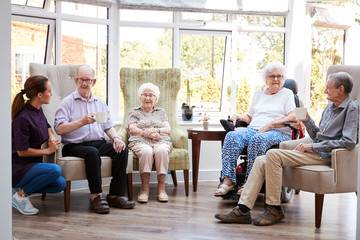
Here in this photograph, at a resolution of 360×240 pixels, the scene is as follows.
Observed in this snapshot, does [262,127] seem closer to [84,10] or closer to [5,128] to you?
[84,10]

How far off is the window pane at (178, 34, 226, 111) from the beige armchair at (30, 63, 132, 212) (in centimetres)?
158

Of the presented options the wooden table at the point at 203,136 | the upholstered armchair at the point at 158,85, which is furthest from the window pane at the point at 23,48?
the wooden table at the point at 203,136

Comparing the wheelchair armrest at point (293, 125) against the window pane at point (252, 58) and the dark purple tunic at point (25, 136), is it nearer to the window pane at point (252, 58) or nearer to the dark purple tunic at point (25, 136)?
the window pane at point (252, 58)

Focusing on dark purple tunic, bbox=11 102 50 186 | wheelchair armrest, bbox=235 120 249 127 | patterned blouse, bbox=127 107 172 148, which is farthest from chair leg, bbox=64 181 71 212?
wheelchair armrest, bbox=235 120 249 127

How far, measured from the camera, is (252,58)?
5250mm

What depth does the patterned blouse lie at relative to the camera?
12.9ft

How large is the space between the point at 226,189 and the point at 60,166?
1.35m

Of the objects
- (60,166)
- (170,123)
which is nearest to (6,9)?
(60,166)

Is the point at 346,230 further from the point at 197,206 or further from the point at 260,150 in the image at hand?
the point at 197,206

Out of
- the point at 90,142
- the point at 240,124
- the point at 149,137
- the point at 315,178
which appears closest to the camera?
the point at 315,178

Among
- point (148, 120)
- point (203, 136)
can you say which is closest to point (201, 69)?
point (203, 136)

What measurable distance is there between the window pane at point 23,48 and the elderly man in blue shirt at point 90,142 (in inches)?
38.1

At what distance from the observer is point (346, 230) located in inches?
116

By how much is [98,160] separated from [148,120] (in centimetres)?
81
